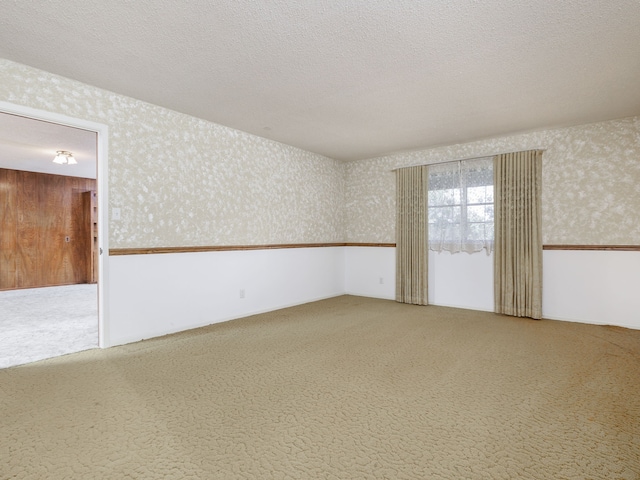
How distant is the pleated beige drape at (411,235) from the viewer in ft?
17.6

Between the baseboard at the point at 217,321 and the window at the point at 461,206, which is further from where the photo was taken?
the window at the point at 461,206

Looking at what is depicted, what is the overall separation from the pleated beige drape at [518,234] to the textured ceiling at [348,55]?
0.74m

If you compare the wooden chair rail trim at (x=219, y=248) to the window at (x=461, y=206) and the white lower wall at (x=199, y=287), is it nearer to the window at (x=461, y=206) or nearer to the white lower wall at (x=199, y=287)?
the white lower wall at (x=199, y=287)

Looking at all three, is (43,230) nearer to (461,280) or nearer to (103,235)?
(103,235)

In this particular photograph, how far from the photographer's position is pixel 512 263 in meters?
4.61

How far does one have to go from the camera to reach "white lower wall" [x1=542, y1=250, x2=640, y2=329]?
401 cm

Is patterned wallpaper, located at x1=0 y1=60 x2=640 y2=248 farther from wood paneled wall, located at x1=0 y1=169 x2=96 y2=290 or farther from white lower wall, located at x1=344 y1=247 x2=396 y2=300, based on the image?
wood paneled wall, located at x1=0 y1=169 x2=96 y2=290

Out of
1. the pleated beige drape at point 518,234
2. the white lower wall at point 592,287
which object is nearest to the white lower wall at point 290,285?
the white lower wall at point 592,287

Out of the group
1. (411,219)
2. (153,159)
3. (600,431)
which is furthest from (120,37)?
(411,219)

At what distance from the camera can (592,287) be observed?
4207 mm

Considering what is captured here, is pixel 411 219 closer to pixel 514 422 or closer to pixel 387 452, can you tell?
pixel 514 422

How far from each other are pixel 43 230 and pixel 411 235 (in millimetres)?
7292

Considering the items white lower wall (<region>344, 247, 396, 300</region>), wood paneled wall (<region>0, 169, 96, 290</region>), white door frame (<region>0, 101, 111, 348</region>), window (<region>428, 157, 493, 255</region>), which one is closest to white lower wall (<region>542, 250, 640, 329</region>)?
window (<region>428, 157, 493, 255</region>)

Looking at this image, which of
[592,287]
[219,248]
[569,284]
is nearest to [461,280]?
[569,284]
